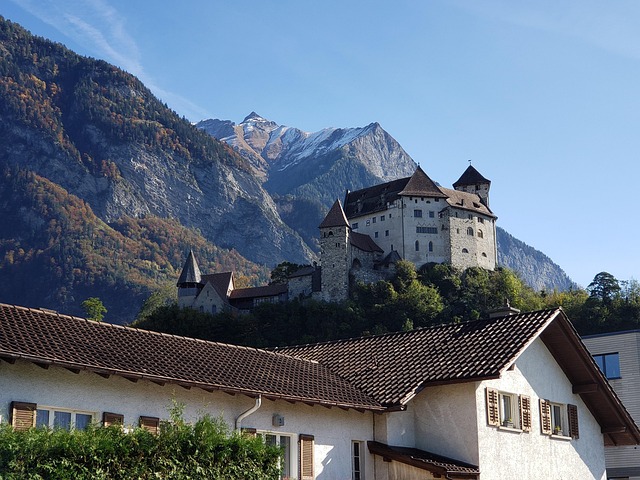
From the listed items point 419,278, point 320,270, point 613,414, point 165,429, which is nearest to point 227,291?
point 320,270

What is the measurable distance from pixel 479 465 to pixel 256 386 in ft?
19.6

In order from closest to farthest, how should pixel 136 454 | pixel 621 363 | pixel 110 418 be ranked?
pixel 136 454 → pixel 110 418 → pixel 621 363

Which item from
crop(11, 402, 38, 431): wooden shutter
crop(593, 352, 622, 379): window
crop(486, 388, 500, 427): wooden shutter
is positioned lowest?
crop(11, 402, 38, 431): wooden shutter

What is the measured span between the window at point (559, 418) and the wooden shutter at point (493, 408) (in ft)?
8.13

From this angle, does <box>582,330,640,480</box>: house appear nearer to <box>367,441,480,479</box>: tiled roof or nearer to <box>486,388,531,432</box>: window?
<box>486,388,531,432</box>: window

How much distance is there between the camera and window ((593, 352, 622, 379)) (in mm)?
43969

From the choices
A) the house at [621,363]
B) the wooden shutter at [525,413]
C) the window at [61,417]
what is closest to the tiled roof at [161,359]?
the window at [61,417]

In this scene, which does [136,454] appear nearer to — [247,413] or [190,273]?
[247,413]

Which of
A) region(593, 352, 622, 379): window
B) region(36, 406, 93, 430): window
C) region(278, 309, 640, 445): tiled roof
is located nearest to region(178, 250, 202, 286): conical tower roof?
region(593, 352, 622, 379): window

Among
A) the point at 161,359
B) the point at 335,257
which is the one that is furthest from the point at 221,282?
the point at 161,359

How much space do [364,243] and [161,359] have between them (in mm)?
110995

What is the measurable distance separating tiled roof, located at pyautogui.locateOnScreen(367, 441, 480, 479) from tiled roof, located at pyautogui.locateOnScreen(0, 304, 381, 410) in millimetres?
1118

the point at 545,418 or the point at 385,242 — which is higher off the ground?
the point at 385,242

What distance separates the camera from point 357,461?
80.8 feet
